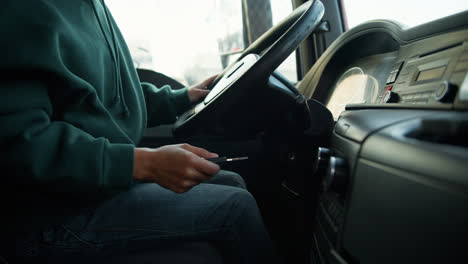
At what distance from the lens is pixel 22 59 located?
453mm

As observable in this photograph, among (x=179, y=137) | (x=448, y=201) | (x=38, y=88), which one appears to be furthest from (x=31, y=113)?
(x=448, y=201)

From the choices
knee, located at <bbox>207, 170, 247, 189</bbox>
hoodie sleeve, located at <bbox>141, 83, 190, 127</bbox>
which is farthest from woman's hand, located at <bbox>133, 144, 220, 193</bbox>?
hoodie sleeve, located at <bbox>141, 83, 190, 127</bbox>

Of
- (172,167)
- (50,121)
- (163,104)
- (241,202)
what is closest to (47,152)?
(50,121)

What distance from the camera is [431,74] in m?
0.58

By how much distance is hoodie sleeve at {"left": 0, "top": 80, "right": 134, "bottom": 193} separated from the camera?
0.43 metres

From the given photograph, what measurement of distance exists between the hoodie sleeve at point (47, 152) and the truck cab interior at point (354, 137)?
0.63ft

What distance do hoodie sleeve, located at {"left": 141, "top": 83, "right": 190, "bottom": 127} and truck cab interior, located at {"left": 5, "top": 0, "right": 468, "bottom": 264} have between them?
178 mm

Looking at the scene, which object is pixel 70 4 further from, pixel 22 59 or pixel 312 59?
pixel 312 59

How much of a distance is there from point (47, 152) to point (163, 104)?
63cm

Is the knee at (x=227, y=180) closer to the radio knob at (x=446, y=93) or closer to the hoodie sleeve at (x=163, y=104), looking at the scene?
the hoodie sleeve at (x=163, y=104)

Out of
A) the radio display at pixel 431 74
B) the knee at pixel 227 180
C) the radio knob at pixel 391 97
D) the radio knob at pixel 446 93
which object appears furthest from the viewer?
the knee at pixel 227 180

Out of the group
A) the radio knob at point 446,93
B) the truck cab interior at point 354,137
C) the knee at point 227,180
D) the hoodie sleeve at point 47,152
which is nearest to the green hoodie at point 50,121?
the hoodie sleeve at point 47,152

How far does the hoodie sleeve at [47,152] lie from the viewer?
0.43 metres

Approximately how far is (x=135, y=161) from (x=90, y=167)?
0.24 ft
